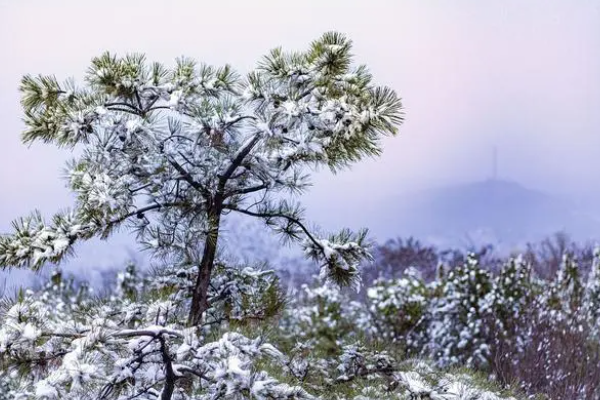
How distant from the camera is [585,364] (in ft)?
30.1

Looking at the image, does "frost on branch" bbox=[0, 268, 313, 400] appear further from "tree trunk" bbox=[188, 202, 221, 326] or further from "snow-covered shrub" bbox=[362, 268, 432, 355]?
"snow-covered shrub" bbox=[362, 268, 432, 355]

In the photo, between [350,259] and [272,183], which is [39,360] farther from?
[350,259]

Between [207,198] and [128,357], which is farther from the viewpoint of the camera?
[207,198]

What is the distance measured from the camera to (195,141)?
504 centimetres

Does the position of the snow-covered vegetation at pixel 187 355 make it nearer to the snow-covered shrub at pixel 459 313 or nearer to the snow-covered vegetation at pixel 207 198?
the snow-covered vegetation at pixel 207 198

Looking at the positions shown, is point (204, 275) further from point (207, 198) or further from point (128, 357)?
point (128, 357)

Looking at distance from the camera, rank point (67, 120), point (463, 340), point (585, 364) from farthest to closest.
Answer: point (463, 340) → point (585, 364) → point (67, 120)

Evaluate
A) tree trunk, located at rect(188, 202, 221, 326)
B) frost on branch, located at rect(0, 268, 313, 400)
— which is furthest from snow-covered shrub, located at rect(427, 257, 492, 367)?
frost on branch, located at rect(0, 268, 313, 400)

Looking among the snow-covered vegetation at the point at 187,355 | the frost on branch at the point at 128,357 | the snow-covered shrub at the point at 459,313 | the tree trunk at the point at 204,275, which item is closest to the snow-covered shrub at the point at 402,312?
the snow-covered shrub at the point at 459,313

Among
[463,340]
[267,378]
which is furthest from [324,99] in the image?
[463,340]

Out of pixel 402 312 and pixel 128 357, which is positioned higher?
pixel 402 312

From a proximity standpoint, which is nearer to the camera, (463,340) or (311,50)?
(311,50)

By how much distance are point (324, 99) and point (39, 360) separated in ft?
7.53

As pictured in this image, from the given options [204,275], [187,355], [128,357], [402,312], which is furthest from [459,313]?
[128,357]
